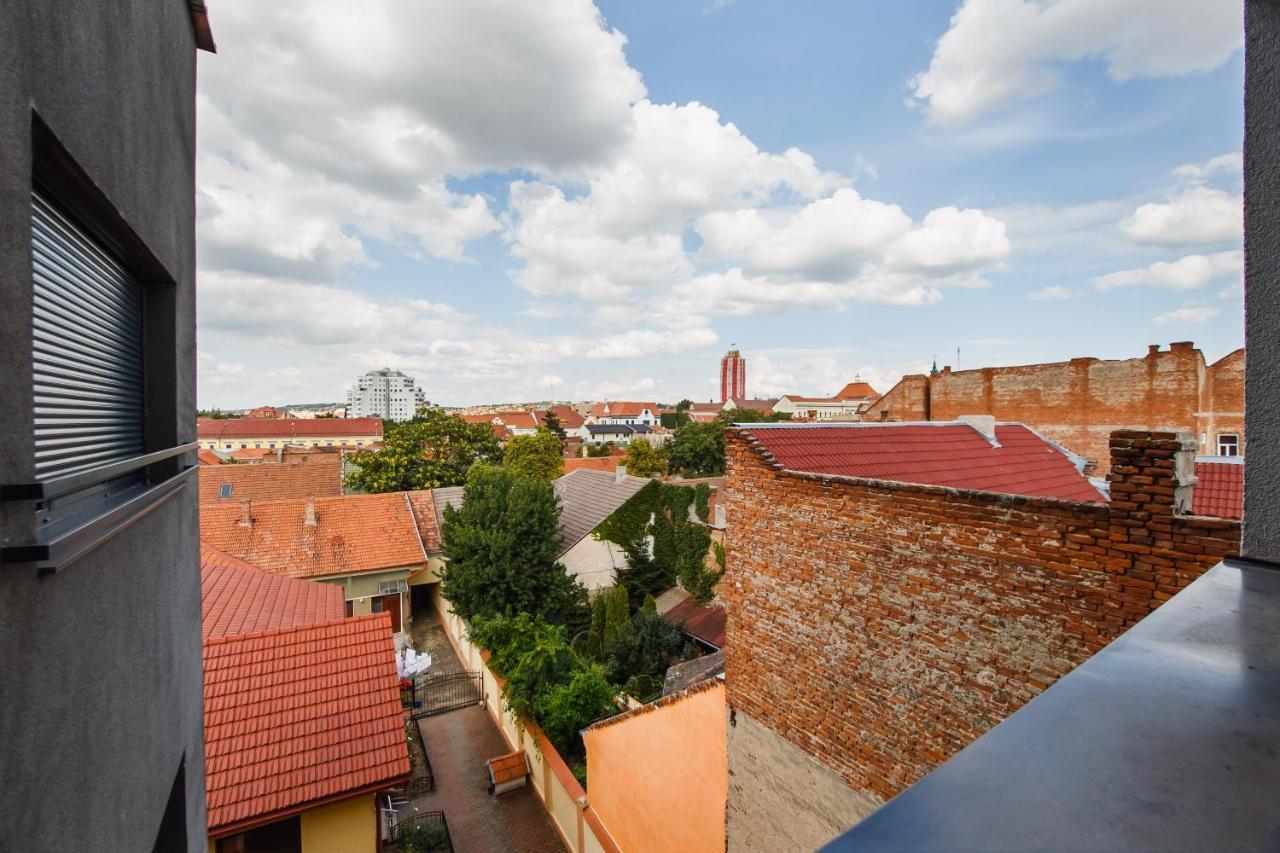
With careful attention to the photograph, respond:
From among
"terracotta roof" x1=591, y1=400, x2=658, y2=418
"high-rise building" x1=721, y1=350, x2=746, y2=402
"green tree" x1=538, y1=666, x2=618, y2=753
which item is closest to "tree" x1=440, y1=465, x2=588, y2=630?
"green tree" x1=538, y1=666, x2=618, y2=753

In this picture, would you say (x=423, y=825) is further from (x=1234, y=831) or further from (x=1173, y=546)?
(x=1234, y=831)

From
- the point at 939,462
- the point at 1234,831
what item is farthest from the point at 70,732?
the point at 939,462

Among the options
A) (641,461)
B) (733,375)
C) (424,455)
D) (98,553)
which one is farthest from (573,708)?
(733,375)

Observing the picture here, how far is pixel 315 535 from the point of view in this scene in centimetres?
1884

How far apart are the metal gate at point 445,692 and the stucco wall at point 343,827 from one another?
311 inches

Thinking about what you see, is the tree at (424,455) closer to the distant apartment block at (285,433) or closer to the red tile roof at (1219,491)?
the red tile roof at (1219,491)

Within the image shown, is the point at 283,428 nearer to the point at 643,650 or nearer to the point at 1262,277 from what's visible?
the point at 643,650

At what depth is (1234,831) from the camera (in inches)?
26.2

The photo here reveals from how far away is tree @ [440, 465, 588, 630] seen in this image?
50.4 ft

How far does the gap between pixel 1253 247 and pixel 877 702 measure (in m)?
4.86

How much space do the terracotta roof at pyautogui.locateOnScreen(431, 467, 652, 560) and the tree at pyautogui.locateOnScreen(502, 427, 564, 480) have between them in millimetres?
12976

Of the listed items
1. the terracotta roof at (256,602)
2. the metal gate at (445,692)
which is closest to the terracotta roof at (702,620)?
the metal gate at (445,692)

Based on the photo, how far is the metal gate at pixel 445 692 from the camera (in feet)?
46.8

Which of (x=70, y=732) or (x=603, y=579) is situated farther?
(x=603, y=579)
